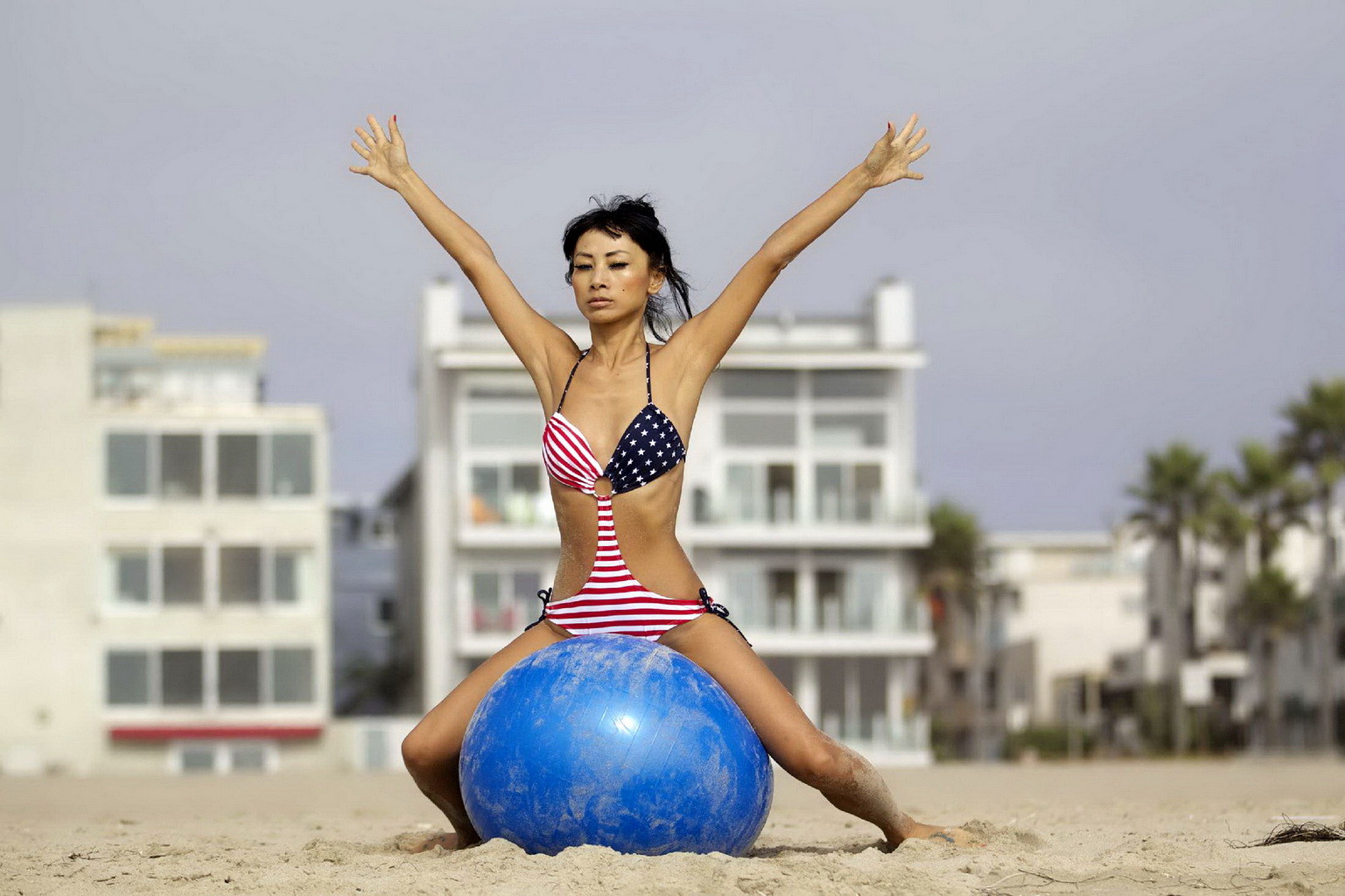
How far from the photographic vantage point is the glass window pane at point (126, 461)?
146 ft

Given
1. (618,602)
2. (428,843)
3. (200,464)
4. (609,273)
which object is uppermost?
(200,464)

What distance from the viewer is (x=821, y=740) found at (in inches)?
284

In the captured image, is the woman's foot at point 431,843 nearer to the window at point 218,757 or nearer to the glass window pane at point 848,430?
the window at point 218,757

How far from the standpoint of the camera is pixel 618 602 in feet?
24.4

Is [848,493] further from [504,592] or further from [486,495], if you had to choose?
[486,495]

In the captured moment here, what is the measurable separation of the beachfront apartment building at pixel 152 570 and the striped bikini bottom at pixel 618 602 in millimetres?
37360

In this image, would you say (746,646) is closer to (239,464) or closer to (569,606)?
(569,606)

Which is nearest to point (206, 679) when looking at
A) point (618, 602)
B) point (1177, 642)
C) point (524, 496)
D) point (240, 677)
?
point (240, 677)

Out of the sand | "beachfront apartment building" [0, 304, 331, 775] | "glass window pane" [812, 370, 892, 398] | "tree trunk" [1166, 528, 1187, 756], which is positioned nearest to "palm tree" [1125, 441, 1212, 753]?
"tree trunk" [1166, 528, 1187, 756]

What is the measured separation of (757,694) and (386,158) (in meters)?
2.82

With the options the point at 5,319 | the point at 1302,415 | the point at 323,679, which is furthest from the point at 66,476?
the point at 1302,415

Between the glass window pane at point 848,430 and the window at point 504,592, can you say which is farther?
the glass window pane at point 848,430

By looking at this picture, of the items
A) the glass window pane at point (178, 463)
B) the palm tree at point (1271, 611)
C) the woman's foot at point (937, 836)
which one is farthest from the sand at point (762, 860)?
the palm tree at point (1271, 611)

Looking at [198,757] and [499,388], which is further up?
[499,388]
